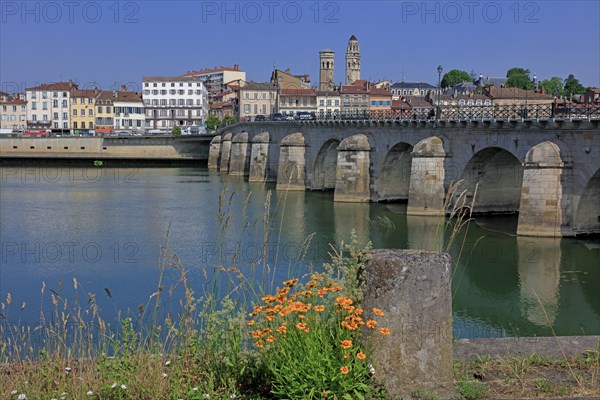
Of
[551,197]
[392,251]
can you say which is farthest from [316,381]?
[551,197]

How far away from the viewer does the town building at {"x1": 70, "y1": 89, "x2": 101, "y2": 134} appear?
364 feet

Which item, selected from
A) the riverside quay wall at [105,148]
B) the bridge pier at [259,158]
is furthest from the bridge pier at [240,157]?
the riverside quay wall at [105,148]

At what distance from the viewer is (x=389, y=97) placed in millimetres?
108750

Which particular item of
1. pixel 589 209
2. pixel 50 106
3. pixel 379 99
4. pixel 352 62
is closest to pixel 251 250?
pixel 589 209

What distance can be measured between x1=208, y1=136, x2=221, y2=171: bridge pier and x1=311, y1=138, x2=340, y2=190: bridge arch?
27.1m

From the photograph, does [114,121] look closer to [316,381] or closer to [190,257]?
[190,257]

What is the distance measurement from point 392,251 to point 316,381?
3.84 ft

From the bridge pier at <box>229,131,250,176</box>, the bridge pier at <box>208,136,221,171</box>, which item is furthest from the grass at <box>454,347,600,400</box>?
the bridge pier at <box>208,136,221,171</box>

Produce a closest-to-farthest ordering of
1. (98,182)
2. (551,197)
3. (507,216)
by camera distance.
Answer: (551,197) < (507,216) < (98,182)

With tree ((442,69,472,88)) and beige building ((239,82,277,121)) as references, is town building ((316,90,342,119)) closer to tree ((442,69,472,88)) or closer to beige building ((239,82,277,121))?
beige building ((239,82,277,121))

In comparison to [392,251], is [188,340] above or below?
below

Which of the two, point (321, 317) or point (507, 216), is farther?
point (507, 216)

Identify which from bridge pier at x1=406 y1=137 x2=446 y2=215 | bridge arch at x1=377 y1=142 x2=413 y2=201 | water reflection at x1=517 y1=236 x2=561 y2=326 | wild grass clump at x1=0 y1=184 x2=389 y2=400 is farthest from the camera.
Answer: bridge arch at x1=377 y1=142 x2=413 y2=201

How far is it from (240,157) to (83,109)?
168 feet
